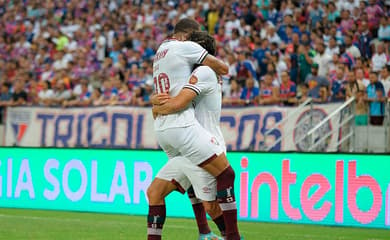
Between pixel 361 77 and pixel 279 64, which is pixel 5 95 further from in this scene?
pixel 361 77

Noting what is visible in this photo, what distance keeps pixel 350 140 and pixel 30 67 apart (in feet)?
40.3

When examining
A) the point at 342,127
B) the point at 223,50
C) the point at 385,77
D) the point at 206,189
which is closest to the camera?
the point at 206,189

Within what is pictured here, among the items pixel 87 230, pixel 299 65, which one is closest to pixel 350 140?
pixel 299 65

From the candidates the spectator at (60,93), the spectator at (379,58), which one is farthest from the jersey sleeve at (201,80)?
the spectator at (60,93)

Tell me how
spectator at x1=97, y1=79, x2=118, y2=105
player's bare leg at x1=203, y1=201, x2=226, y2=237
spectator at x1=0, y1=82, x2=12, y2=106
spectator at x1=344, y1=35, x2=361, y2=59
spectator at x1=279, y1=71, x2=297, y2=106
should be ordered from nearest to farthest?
1. player's bare leg at x1=203, y1=201, x2=226, y2=237
2. spectator at x1=279, y1=71, x2=297, y2=106
3. spectator at x1=344, y1=35, x2=361, y2=59
4. spectator at x1=97, y1=79, x2=118, y2=105
5. spectator at x1=0, y1=82, x2=12, y2=106

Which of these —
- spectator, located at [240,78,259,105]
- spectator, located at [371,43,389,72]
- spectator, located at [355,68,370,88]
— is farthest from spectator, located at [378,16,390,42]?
spectator, located at [240,78,259,105]

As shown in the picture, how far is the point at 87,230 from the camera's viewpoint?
11297 millimetres

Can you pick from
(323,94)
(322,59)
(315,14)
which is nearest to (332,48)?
(322,59)

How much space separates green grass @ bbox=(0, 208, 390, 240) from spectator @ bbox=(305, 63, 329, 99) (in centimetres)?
461

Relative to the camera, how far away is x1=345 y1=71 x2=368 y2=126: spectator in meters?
15.3

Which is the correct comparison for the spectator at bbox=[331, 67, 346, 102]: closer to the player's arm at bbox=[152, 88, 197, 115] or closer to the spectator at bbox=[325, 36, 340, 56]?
the spectator at bbox=[325, 36, 340, 56]

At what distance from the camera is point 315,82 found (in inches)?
680

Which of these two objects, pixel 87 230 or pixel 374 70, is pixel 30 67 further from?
pixel 87 230

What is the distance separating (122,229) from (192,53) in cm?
425
